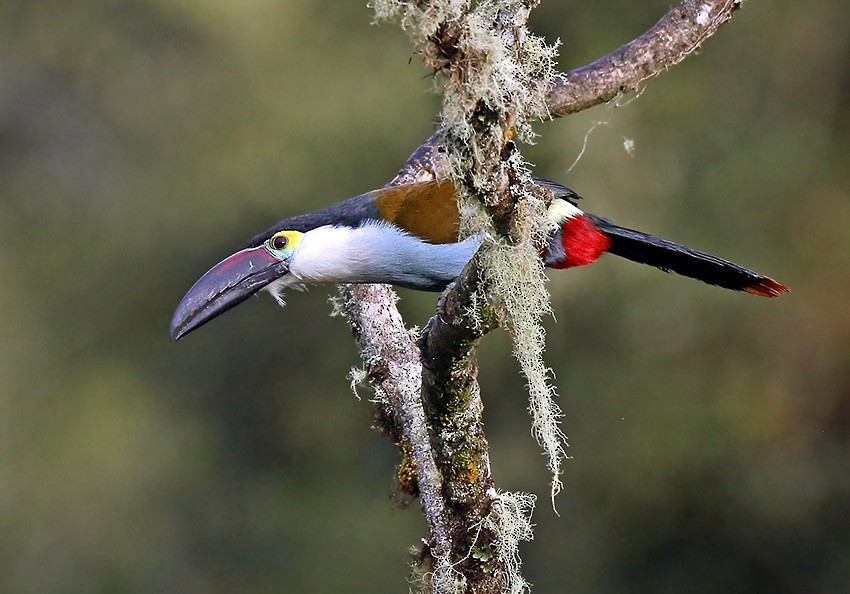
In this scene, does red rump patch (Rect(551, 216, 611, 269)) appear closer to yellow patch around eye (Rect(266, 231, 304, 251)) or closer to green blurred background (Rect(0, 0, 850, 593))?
yellow patch around eye (Rect(266, 231, 304, 251))

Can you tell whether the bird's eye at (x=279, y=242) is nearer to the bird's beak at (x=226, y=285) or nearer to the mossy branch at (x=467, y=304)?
the bird's beak at (x=226, y=285)

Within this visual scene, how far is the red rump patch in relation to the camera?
320 centimetres

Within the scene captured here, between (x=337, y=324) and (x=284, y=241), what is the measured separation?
401cm

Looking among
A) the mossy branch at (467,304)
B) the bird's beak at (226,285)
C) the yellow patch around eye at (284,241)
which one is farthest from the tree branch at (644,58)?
the bird's beak at (226,285)

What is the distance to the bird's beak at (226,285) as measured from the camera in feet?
10.1

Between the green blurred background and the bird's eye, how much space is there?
106 inches

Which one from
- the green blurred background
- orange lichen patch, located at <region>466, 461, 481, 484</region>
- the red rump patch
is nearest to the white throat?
the red rump patch

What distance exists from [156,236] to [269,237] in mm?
4480

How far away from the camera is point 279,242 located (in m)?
3.16

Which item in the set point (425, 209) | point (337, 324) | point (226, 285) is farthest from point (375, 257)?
point (337, 324)

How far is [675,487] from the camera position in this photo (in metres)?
6.07

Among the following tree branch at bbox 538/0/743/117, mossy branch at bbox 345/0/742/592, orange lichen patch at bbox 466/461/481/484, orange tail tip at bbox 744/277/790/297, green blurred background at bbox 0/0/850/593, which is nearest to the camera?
mossy branch at bbox 345/0/742/592

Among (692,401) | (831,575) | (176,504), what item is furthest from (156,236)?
(831,575)

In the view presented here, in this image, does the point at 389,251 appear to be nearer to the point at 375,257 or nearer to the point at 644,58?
the point at 375,257
